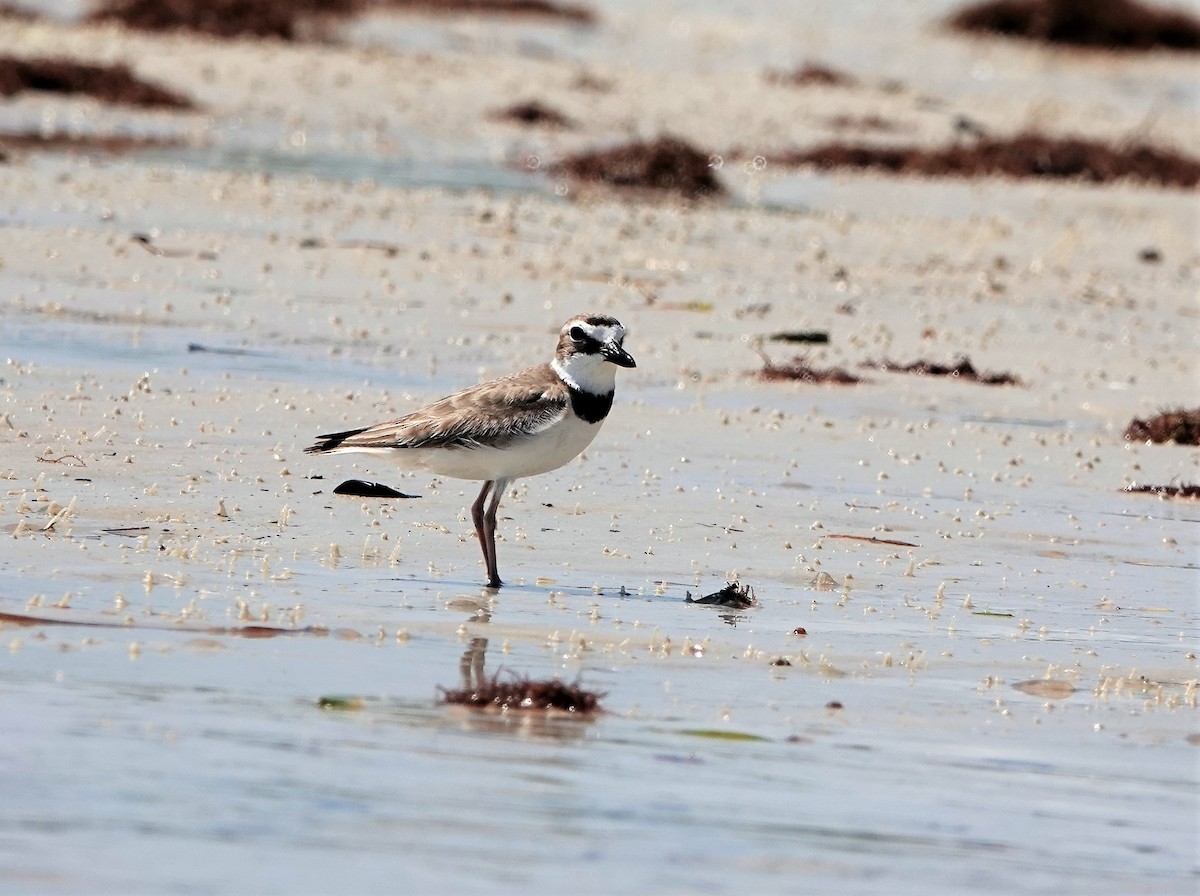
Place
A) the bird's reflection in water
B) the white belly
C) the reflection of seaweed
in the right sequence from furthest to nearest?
the white belly → the reflection of seaweed → the bird's reflection in water

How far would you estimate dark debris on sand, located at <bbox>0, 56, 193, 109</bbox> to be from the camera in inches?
958

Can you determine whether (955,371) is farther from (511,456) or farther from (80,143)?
(80,143)

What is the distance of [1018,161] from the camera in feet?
82.2

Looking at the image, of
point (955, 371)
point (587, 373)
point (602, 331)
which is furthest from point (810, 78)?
point (587, 373)

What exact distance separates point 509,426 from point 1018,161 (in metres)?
18.1

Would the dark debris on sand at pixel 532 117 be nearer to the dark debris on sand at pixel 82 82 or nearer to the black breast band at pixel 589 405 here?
the dark debris on sand at pixel 82 82

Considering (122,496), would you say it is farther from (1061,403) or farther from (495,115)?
(495,115)

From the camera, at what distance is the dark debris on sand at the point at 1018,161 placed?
24.8 m

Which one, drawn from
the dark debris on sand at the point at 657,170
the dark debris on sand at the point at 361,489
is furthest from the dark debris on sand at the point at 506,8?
the dark debris on sand at the point at 361,489

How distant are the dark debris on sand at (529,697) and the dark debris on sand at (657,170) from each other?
51.8ft

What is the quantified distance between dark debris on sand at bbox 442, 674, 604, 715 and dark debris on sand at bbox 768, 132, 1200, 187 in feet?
63.2

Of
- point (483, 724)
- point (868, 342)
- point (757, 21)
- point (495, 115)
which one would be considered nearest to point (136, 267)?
point (868, 342)

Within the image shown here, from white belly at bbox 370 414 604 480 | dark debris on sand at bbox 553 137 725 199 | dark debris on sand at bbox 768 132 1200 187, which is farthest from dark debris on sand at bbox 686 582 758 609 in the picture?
dark debris on sand at bbox 768 132 1200 187

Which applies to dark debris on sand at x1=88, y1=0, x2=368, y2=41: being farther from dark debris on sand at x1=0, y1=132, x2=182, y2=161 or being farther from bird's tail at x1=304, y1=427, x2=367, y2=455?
bird's tail at x1=304, y1=427, x2=367, y2=455
